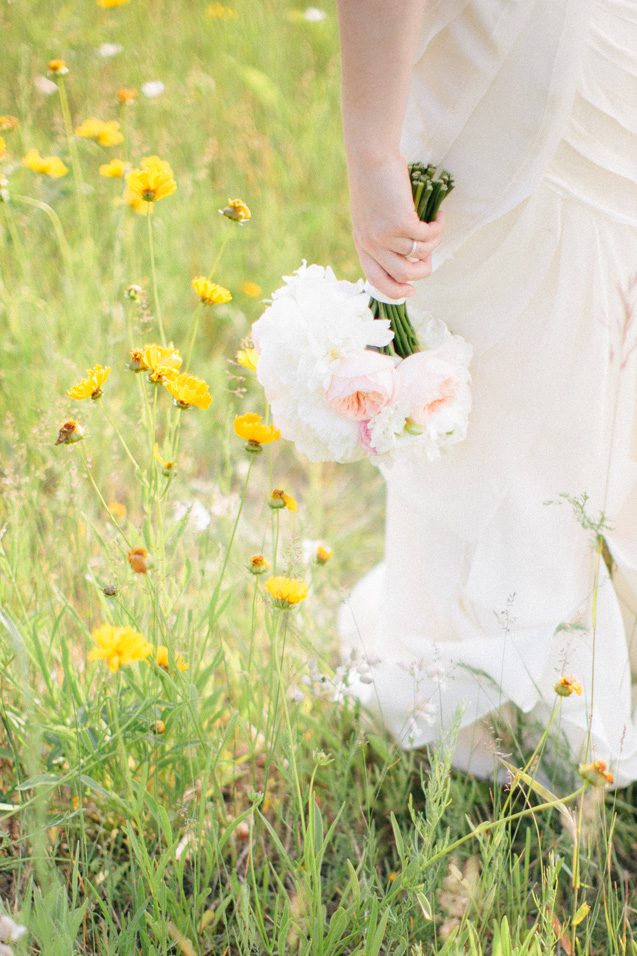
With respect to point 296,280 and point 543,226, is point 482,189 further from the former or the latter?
point 296,280

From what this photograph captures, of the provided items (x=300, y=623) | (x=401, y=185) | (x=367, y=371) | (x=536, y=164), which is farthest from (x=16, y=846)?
(x=536, y=164)

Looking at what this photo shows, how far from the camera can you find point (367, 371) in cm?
103

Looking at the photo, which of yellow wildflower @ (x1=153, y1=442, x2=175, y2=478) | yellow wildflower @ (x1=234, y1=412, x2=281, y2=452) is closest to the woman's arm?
yellow wildflower @ (x1=234, y1=412, x2=281, y2=452)

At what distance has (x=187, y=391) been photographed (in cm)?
106

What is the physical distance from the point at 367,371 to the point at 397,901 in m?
0.74

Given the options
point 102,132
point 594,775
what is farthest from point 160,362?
point 102,132

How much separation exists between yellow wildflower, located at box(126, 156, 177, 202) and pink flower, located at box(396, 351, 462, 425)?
0.41 m

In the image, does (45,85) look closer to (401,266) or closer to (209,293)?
(209,293)

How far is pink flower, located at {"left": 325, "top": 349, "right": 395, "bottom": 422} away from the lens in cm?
104

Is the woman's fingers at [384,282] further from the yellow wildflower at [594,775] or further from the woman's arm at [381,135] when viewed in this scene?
the yellow wildflower at [594,775]

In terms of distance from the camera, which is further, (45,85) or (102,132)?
(45,85)

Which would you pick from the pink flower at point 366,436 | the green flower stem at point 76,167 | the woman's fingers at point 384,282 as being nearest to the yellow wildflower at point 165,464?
the pink flower at point 366,436

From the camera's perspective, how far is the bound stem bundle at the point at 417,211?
1.08 metres

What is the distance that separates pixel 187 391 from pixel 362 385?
21 cm
